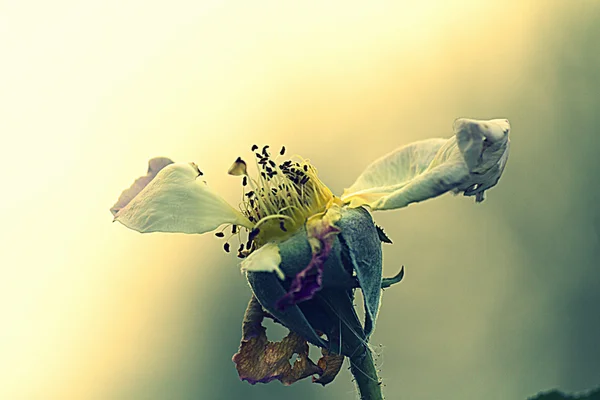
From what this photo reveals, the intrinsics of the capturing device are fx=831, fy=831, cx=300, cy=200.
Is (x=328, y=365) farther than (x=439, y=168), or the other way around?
(x=328, y=365)

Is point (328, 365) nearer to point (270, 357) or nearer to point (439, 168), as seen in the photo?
point (270, 357)

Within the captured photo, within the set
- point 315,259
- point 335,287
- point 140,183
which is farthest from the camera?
point 140,183

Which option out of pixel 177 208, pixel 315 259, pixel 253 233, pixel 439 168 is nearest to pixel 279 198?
pixel 253 233

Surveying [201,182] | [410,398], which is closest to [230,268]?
[410,398]

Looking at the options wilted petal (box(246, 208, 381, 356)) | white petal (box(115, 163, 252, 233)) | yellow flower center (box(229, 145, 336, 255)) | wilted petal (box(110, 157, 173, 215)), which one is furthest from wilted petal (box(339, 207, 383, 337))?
wilted petal (box(110, 157, 173, 215))

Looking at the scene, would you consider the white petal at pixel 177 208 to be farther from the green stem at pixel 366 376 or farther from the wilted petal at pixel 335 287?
the green stem at pixel 366 376

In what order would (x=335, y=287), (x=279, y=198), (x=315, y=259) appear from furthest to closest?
(x=279, y=198) < (x=335, y=287) < (x=315, y=259)

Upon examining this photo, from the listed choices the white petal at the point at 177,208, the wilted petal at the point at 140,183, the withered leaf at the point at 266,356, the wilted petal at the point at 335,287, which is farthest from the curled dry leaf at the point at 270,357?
the wilted petal at the point at 140,183
